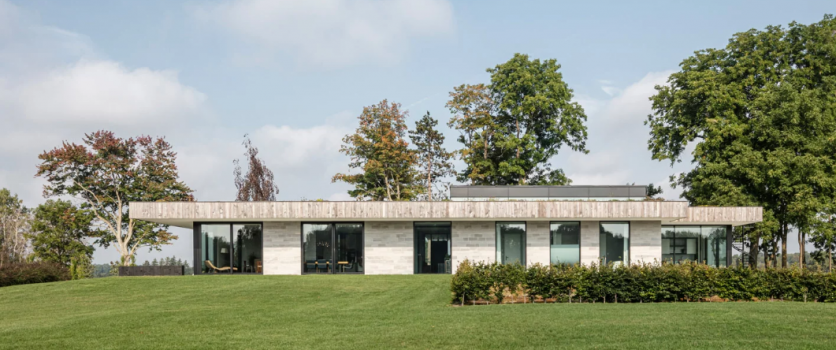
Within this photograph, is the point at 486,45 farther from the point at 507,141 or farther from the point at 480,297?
the point at 480,297

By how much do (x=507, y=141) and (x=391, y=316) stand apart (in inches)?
822

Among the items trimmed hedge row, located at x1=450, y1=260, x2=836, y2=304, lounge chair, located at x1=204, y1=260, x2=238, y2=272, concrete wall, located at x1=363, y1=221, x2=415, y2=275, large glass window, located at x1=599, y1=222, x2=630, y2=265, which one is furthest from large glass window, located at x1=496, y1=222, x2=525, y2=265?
lounge chair, located at x1=204, y1=260, x2=238, y2=272

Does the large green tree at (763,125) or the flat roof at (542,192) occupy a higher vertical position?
the large green tree at (763,125)

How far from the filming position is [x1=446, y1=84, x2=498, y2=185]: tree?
110 feet

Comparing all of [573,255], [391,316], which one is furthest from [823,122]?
[391,316]

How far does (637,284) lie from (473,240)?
9246mm

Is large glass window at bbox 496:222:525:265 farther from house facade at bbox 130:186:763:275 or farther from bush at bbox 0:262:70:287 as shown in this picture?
bush at bbox 0:262:70:287

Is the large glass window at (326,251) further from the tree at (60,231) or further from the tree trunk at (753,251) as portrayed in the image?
the tree trunk at (753,251)

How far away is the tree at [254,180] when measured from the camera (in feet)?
125

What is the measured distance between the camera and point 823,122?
27.0 m

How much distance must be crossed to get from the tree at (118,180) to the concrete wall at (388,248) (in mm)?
15494

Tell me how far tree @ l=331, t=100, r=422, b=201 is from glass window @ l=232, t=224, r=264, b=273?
32.7 ft

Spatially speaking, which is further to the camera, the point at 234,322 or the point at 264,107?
the point at 264,107

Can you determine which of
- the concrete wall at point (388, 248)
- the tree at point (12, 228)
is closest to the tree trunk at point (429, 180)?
the concrete wall at point (388, 248)
